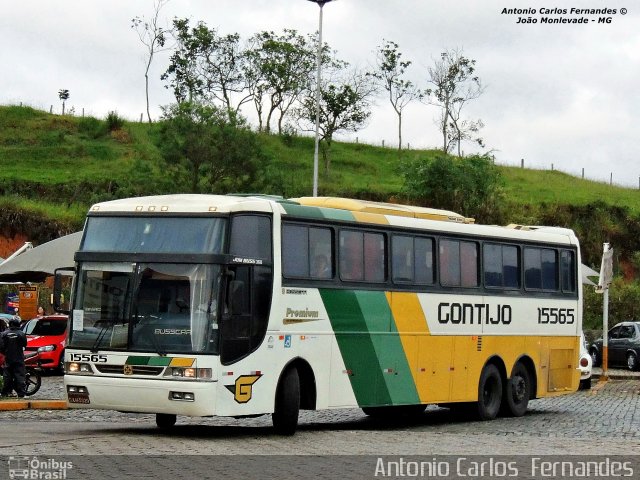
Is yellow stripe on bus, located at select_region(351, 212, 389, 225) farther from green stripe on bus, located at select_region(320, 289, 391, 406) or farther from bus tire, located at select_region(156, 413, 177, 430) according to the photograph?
bus tire, located at select_region(156, 413, 177, 430)

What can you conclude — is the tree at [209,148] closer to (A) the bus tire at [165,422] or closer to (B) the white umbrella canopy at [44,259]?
(B) the white umbrella canopy at [44,259]

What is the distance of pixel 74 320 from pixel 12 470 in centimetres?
547

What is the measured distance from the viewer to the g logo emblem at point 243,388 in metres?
17.2

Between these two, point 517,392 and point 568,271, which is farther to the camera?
point 568,271

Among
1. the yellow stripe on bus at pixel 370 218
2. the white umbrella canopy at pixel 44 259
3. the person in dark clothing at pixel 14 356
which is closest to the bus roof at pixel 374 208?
the yellow stripe on bus at pixel 370 218

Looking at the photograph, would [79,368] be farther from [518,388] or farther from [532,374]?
[532,374]

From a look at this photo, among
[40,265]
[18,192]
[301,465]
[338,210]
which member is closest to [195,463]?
[301,465]

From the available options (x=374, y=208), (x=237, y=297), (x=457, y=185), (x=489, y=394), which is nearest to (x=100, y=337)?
(x=237, y=297)

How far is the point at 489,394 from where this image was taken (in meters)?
24.2

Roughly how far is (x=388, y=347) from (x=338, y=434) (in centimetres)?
276

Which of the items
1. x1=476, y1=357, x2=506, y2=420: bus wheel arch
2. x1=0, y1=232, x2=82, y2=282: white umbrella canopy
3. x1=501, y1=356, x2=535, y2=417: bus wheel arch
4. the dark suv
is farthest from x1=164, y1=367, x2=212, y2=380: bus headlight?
the dark suv

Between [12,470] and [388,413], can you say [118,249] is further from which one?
[388,413]

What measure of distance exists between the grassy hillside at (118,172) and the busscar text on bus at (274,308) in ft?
123

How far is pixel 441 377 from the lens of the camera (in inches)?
879
